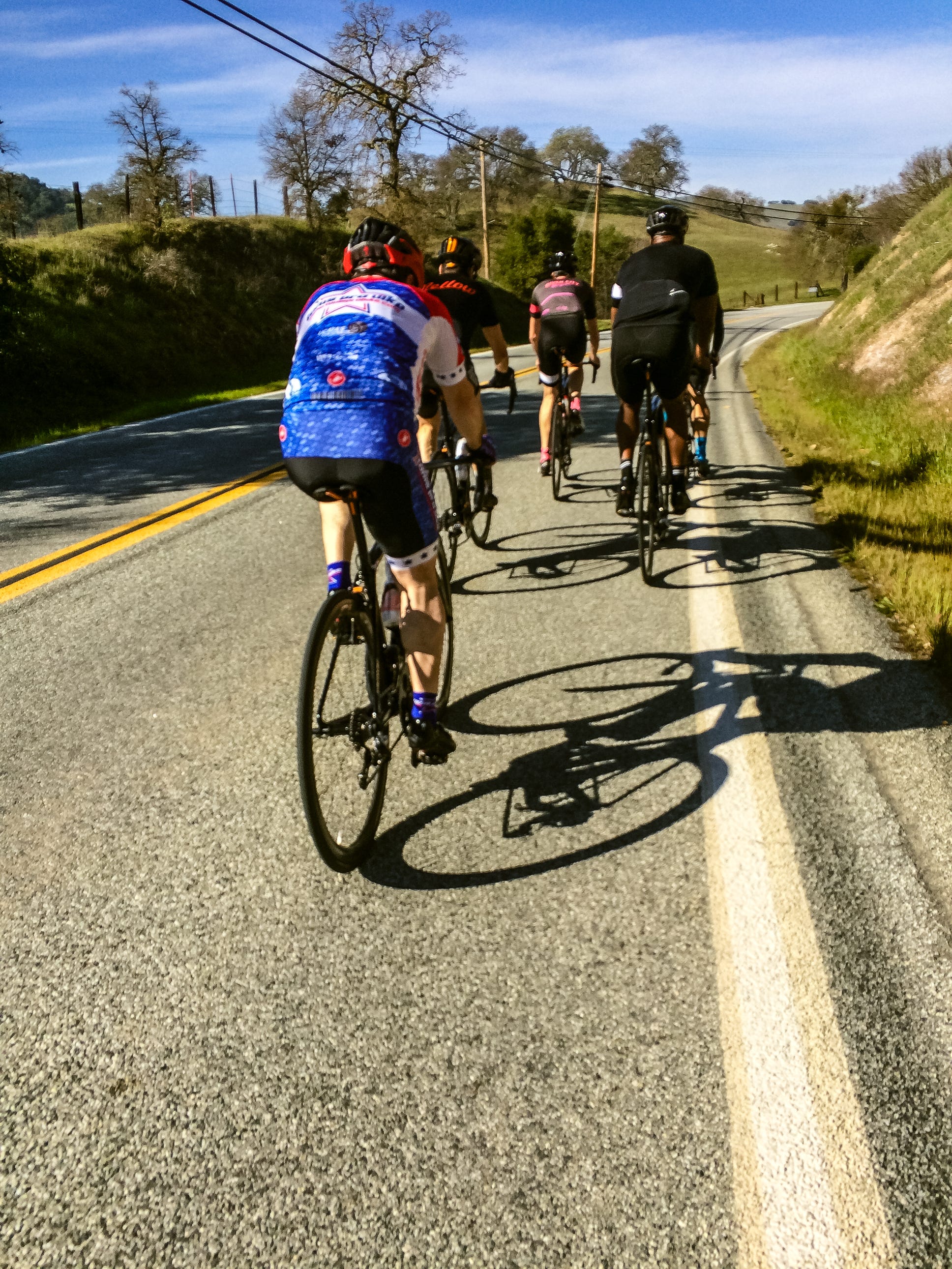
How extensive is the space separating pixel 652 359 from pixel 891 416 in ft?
23.4

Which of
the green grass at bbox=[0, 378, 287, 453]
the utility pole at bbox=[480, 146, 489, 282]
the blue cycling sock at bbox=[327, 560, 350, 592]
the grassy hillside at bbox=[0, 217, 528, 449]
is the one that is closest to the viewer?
the blue cycling sock at bbox=[327, 560, 350, 592]

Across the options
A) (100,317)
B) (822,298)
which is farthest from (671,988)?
(822,298)

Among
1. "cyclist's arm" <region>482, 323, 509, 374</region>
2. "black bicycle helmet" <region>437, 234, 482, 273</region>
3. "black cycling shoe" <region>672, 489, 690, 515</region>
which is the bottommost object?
"black cycling shoe" <region>672, 489, 690, 515</region>

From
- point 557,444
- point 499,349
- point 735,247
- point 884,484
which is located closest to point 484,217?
point 557,444

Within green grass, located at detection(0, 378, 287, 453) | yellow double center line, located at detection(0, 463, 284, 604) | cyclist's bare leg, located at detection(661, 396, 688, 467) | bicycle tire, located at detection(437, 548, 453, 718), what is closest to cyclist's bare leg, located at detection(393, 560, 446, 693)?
bicycle tire, located at detection(437, 548, 453, 718)

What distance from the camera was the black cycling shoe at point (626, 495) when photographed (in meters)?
6.49

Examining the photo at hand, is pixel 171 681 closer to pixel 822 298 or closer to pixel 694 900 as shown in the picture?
pixel 694 900

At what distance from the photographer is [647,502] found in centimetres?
631

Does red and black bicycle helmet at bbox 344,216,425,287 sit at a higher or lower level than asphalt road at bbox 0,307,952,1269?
Result: higher

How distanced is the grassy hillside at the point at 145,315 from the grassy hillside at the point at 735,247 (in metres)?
48.2

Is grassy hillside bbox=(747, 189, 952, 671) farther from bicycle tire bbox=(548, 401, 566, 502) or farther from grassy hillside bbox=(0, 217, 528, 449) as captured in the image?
grassy hillside bbox=(0, 217, 528, 449)

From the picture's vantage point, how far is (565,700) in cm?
438

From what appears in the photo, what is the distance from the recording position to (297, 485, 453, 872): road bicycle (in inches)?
115

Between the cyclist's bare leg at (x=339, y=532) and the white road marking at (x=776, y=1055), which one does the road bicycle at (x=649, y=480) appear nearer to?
the white road marking at (x=776, y=1055)
